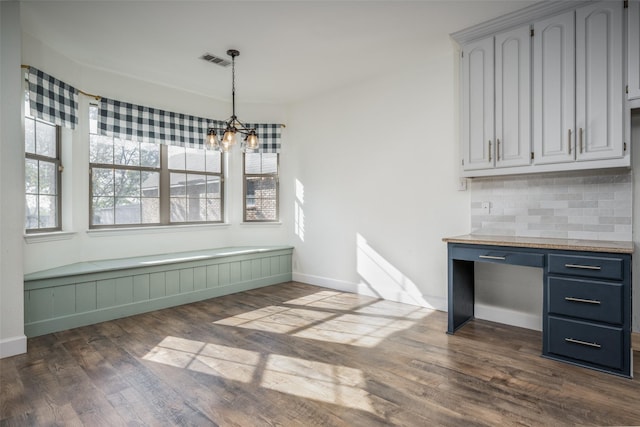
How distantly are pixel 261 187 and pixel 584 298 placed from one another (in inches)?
169

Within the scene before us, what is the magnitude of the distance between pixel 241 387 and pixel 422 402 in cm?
113

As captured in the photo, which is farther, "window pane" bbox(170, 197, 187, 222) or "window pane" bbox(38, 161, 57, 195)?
"window pane" bbox(170, 197, 187, 222)

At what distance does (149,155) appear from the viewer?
4.71 m

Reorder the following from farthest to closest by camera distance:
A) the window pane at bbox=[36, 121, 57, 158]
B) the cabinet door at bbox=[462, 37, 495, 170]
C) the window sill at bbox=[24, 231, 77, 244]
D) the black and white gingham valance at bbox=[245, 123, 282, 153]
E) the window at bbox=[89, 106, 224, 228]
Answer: the black and white gingham valance at bbox=[245, 123, 282, 153] < the window at bbox=[89, 106, 224, 228] < the window pane at bbox=[36, 121, 57, 158] < the window sill at bbox=[24, 231, 77, 244] < the cabinet door at bbox=[462, 37, 495, 170]

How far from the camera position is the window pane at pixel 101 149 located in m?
4.18

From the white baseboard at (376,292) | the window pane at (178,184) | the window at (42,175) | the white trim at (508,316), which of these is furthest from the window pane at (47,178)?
the white trim at (508,316)

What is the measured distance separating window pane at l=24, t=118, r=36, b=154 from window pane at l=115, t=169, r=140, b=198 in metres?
0.94

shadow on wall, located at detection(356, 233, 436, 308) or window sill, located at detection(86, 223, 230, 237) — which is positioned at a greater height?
window sill, located at detection(86, 223, 230, 237)

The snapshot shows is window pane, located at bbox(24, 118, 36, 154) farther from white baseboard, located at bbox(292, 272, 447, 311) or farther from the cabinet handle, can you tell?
the cabinet handle

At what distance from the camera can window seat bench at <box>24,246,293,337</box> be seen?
3.24m

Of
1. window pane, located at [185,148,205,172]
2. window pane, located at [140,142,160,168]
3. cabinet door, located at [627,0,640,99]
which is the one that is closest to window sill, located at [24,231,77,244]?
window pane, located at [140,142,160,168]

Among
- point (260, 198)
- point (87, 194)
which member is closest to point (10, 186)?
point (87, 194)

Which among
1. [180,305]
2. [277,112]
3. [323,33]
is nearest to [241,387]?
[180,305]

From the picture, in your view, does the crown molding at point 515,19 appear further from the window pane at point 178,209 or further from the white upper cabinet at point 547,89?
the window pane at point 178,209
